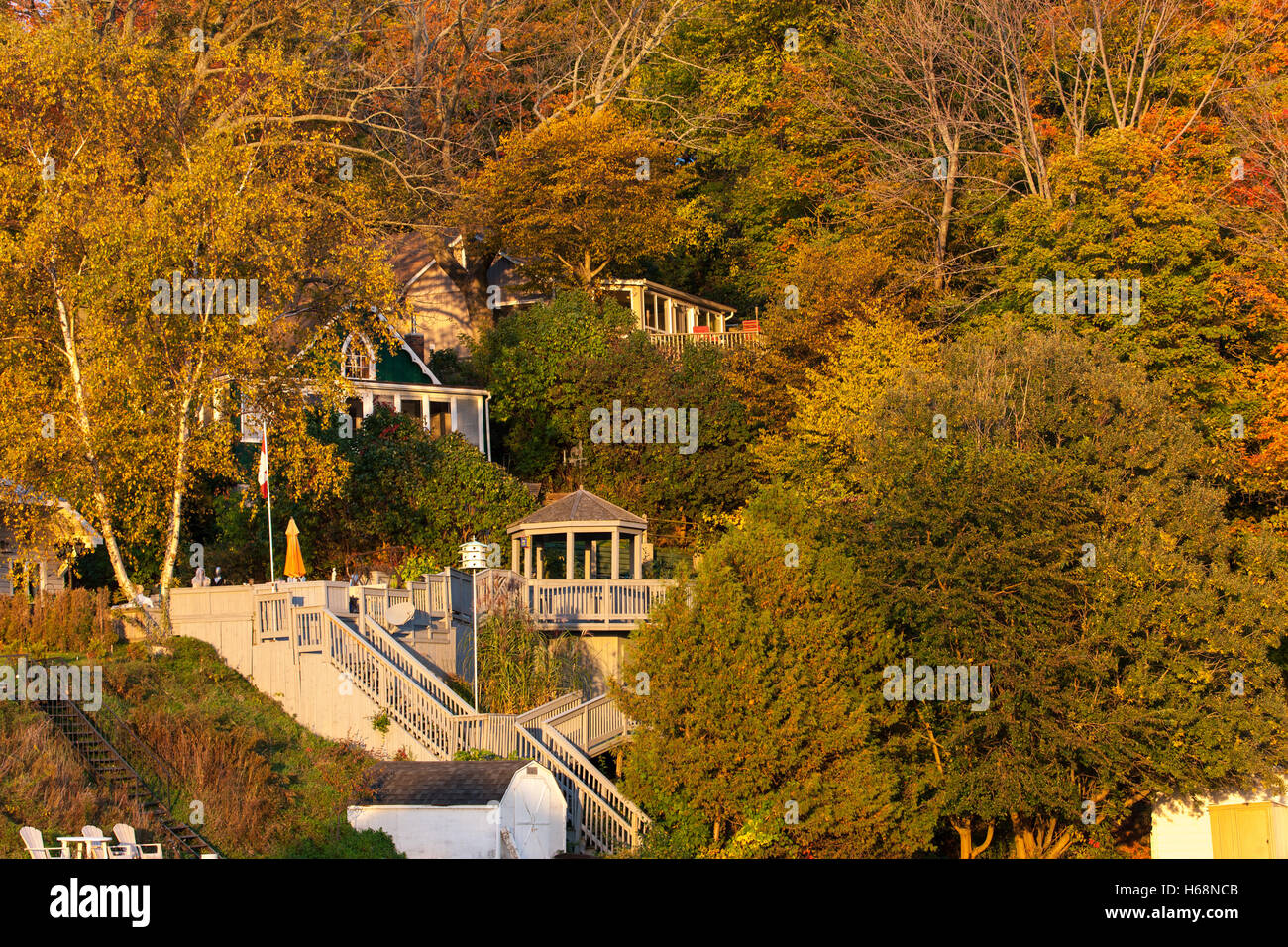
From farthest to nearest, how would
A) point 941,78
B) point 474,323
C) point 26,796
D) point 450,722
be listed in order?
point 474,323 < point 941,78 < point 450,722 < point 26,796

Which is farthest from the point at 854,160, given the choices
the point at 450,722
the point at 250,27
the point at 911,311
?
the point at 450,722

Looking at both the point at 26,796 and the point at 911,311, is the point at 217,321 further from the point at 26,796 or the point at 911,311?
the point at 911,311

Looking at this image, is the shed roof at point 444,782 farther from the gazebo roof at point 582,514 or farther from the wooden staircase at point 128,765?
the gazebo roof at point 582,514

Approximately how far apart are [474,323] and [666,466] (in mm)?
12959

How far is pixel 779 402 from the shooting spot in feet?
150

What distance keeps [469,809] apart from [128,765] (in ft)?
17.7

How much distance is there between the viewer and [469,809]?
24.9 metres
